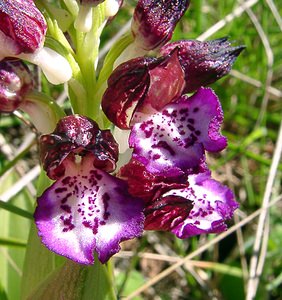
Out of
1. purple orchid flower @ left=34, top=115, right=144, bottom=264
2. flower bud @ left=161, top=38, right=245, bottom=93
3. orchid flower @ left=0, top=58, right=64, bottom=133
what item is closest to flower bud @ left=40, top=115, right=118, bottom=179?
purple orchid flower @ left=34, top=115, right=144, bottom=264

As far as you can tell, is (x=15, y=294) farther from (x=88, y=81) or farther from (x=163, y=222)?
(x=88, y=81)

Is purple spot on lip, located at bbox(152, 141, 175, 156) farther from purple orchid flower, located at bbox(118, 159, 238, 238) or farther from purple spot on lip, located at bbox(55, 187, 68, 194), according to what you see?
purple spot on lip, located at bbox(55, 187, 68, 194)

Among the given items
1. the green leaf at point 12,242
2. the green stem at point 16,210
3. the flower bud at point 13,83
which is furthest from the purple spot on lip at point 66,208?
the green leaf at point 12,242

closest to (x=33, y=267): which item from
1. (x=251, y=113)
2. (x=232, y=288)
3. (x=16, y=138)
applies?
(x=232, y=288)

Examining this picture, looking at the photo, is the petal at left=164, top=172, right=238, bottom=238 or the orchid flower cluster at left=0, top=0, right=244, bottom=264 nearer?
the orchid flower cluster at left=0, top=0, right=244, bottom=264

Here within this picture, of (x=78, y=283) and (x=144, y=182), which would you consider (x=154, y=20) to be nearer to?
(x=144, y=182)

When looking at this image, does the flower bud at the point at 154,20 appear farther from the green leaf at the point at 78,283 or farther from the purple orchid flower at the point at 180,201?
the green leaf at the point at 78,283
